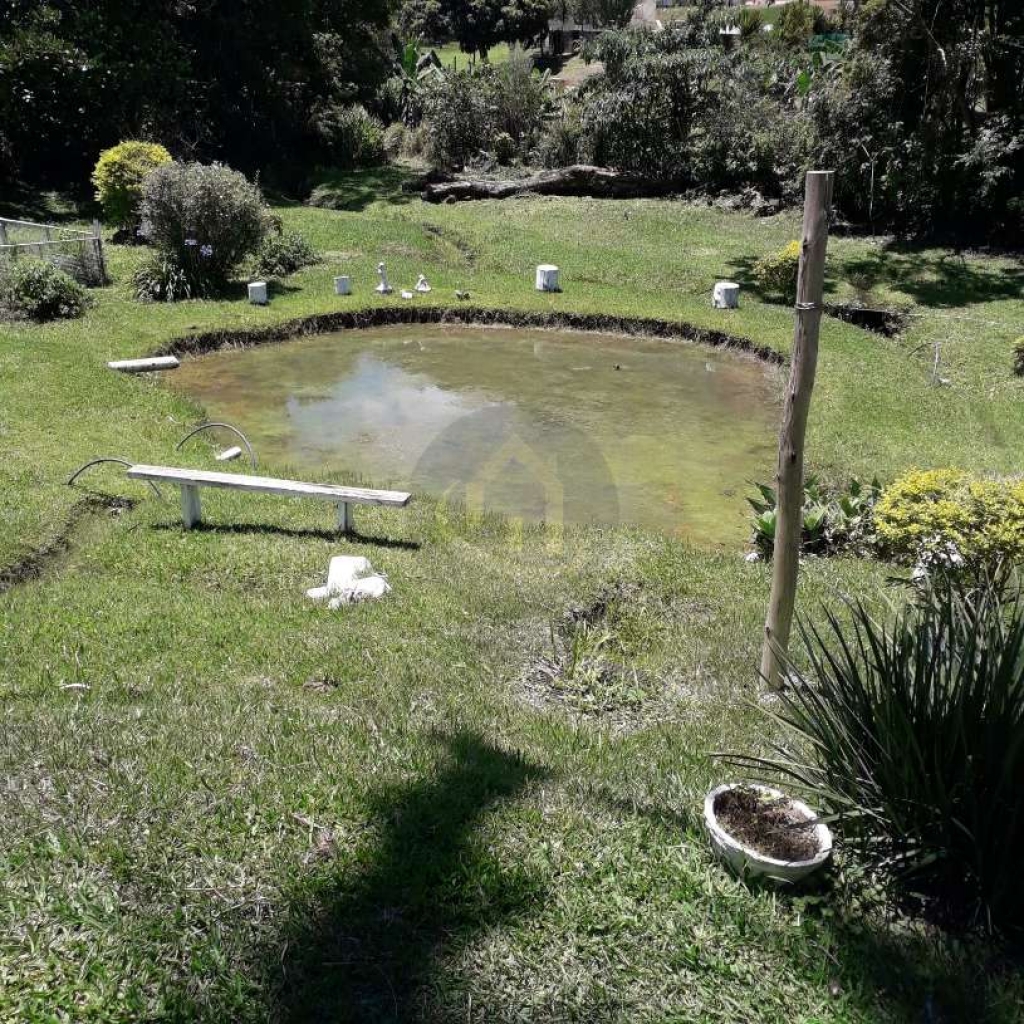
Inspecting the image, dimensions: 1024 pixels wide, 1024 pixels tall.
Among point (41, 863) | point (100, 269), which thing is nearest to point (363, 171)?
point (100, 269)

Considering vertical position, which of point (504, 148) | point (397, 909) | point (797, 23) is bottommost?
point (397, 909)

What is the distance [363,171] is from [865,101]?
1526 centimetres

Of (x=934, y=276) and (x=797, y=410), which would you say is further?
(x=934, y=276)

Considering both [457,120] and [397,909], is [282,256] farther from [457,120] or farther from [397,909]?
[397,909]

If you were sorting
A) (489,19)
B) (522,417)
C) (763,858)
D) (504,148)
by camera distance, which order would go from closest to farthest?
(763,858), (522,417), (504,148), (489,19)

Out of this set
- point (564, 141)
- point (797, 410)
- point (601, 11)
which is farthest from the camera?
point (601, 11)

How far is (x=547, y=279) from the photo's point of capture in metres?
18.1

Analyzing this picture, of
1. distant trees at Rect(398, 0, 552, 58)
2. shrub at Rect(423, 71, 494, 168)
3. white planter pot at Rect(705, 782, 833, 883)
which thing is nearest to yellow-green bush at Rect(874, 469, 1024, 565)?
white planter pot at Rect(705, 782, 833, 883)

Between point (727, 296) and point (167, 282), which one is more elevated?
point (167, 282)

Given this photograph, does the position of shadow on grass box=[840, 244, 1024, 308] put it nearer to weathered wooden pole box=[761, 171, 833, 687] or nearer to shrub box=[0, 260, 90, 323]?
shrub box=[0, 260, 90, 323]

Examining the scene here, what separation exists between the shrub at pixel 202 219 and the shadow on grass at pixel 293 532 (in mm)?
9805

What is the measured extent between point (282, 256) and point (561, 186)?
425 inches

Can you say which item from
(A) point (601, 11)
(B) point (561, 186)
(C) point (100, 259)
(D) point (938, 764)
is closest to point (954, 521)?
(D) point (938, 764)

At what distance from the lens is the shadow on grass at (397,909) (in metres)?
2.97
